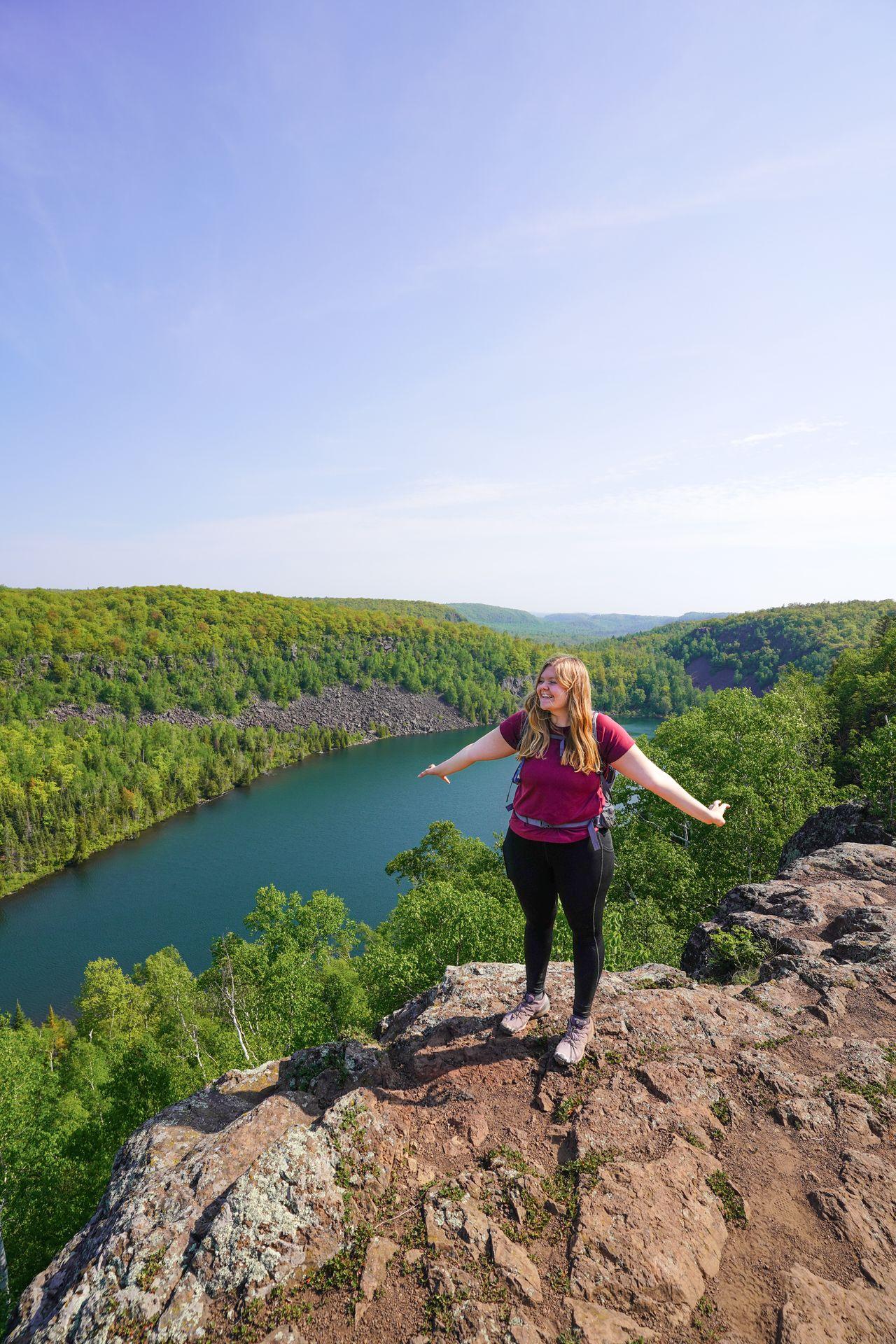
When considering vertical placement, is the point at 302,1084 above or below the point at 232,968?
above

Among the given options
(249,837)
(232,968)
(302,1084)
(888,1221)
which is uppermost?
(888,1221)

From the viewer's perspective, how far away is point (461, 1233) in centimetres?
301

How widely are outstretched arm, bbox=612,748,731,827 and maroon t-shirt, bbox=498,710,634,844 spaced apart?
2.8 inches

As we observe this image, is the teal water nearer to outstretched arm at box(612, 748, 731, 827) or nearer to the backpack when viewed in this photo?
outstretched arm at box(612, 748, 731, 827)

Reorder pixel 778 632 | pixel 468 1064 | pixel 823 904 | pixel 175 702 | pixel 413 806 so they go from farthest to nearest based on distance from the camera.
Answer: pixel 778 632
pixel 175 702
pixel 413 806
pixel 823 904
pixel 468 1064

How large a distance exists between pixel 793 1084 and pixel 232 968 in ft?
92.1

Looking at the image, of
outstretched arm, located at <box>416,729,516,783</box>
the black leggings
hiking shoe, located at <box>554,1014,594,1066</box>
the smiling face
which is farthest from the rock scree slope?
the smiling face

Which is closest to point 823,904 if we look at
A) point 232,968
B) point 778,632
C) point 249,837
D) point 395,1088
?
point 395,1088

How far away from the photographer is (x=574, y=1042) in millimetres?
4117

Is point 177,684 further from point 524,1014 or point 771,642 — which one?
point 771,642

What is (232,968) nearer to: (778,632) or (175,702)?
(175,702)

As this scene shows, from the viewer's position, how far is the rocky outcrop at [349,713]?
110 meters

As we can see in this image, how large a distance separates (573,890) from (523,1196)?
1651 mm

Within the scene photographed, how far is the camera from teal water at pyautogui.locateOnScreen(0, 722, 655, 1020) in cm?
4022
